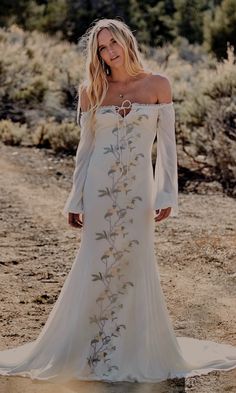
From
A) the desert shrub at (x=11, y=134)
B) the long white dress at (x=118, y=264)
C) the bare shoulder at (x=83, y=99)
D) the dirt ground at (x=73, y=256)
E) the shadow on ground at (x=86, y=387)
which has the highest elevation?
the bare shoulder at (x=83, y=99)

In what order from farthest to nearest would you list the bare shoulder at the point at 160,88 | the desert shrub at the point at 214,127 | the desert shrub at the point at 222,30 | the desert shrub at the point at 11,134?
the desert shrub at the point at 222,30 < the desert shrub at the point at 11,134 < the desert shrub at the point at 214,127 < the bare shoulder at the point at 160,88

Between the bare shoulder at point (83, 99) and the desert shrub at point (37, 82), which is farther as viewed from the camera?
the desert shrub at point (37, 82)

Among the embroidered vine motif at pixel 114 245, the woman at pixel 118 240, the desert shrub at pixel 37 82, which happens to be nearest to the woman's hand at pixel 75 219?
the woman at pixel 118 240

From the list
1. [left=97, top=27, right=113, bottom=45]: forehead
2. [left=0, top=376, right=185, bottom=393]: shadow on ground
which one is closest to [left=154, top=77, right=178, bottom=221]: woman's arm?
[left=97, top=27, right=113, bottom=45]: forehead

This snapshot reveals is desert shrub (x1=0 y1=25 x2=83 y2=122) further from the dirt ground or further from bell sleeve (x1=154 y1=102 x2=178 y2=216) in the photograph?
bell sleeve (x1=154 y1=102 x2=178 y2=216)

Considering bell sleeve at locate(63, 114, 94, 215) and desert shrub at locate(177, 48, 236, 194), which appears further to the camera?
desert shrub at locate(177, 48, 236, 194)

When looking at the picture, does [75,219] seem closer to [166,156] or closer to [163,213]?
[163,213]

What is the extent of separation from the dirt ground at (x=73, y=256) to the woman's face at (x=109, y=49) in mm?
1738

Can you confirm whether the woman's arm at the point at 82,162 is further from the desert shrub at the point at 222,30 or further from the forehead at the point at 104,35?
the desert shrub at the point at 222,30

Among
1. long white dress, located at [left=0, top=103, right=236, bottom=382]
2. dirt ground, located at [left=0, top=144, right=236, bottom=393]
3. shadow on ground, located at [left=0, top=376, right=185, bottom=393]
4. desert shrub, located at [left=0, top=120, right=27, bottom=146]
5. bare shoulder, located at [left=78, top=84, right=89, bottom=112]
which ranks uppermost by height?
bare shoulder, located at [left=78, top=84, right=89, bottom=112]

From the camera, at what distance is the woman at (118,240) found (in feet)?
15.4

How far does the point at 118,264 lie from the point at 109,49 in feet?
3.87

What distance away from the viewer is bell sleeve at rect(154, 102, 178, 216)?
470 centimetres

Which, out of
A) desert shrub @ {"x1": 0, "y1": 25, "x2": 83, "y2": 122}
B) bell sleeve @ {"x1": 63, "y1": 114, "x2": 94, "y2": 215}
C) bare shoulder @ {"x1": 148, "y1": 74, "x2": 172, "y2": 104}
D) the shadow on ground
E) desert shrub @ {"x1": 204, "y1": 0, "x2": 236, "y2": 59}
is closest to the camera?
the shadow on ground
